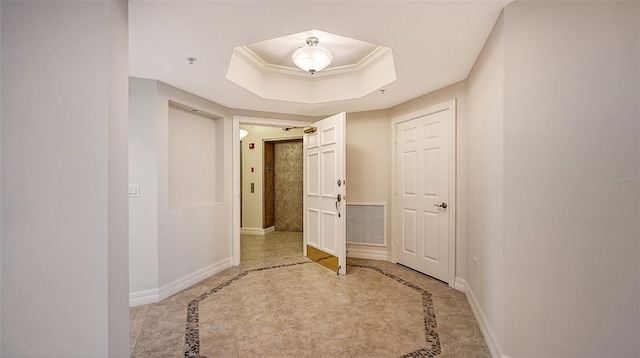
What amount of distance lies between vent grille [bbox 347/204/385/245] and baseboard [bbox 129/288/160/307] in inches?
100

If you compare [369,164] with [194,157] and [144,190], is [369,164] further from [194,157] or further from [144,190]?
[144,190]

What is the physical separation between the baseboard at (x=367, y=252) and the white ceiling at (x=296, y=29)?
247 cm

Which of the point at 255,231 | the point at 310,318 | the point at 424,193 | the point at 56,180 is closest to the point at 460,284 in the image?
the point at 424,193

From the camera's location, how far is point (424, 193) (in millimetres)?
3441

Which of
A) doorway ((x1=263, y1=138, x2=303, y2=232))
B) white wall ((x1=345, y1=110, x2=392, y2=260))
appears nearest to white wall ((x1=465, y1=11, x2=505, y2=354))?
white wall ((x1=345, y1=110, x2=392, y2=260))

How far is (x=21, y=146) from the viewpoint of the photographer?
4.11 ft

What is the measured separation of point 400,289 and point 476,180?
55.3 inches

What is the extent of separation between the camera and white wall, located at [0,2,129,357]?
125cm

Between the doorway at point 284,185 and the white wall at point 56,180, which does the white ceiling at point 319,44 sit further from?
the doorway at point 284,185

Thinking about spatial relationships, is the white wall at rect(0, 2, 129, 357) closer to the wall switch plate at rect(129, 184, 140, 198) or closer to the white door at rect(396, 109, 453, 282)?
the wall switch plate at rect(129, 184, 140, 198)

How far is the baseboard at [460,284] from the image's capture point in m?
2.90

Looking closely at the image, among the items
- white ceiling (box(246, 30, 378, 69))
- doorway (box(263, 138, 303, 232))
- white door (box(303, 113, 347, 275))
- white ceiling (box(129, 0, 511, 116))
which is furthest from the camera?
doorway (box(263, 138, 303, 232))

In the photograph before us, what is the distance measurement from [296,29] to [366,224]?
2.94 metres

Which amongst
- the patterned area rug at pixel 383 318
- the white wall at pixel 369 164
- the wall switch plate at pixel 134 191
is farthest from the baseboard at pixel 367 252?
the wall switch plate at pixel 134 191
